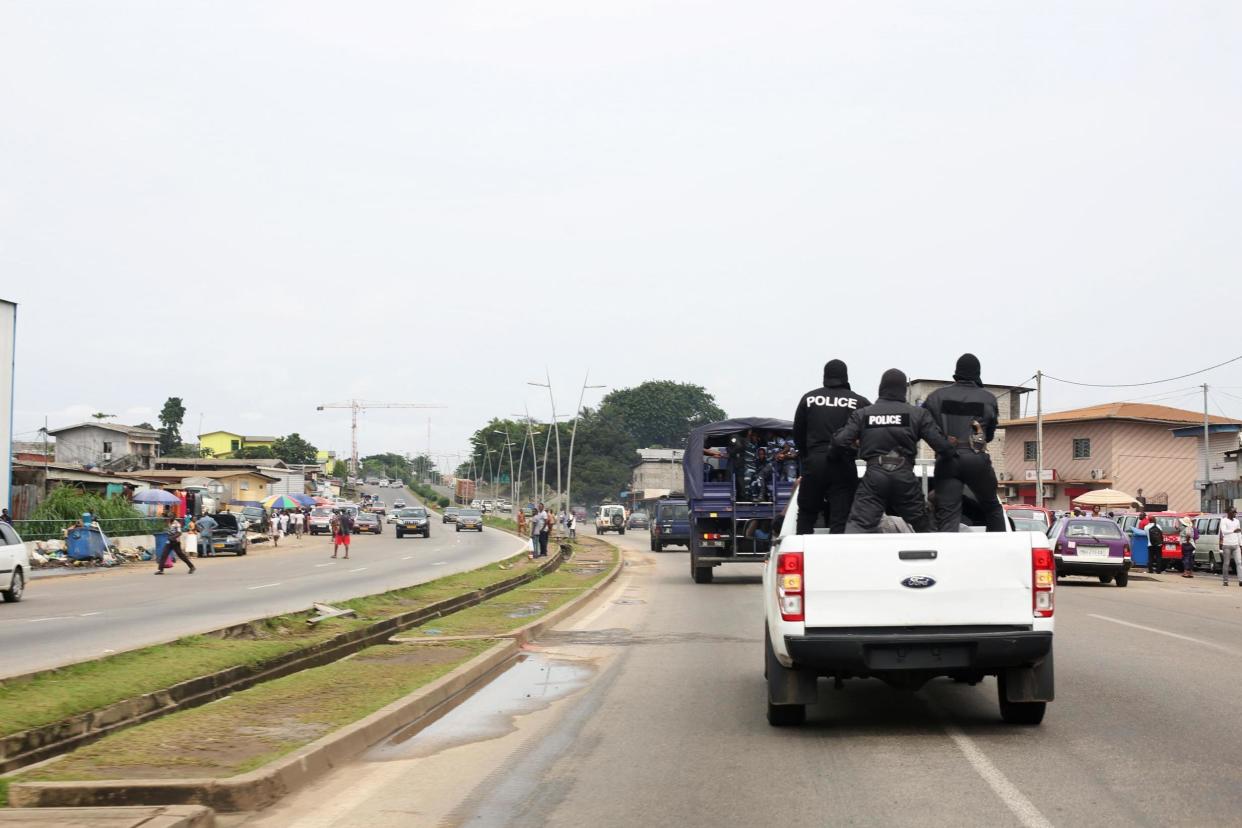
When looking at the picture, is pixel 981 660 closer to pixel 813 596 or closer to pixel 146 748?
pixel 813 596

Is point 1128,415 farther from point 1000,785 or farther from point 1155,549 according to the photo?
point 1000,785

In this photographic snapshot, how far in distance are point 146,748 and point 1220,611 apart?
18977mm

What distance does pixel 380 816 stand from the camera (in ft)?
21.9

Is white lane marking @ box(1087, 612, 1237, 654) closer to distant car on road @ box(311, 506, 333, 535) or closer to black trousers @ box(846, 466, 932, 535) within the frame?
black trousers @ box(846, 466, 932, 535)

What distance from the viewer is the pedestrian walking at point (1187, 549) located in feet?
117

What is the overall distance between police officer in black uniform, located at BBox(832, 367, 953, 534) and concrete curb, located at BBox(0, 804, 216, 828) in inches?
192

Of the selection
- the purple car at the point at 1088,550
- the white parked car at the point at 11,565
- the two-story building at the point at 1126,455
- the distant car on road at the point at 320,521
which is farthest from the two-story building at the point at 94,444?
the purple car at the point at 1088,550

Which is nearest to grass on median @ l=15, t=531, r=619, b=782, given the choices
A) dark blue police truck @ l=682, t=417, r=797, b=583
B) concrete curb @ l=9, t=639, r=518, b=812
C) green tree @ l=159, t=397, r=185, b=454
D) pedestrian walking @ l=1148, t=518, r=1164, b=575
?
concrete curb @ l=9, t=639, r=518, b=812

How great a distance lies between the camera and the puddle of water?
8750 mm

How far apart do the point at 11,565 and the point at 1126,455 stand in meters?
57.0

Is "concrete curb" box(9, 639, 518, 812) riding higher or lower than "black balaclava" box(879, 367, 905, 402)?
lower

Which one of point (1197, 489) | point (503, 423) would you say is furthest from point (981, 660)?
point (503, 423)

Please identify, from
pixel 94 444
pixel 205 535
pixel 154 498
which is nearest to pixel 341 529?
pixel 205 535

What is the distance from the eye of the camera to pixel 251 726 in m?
8.87
